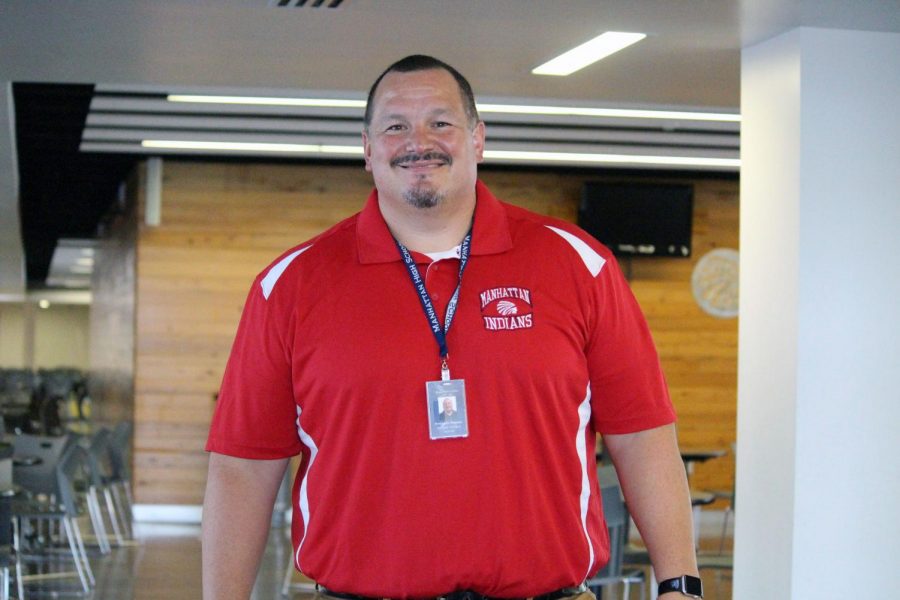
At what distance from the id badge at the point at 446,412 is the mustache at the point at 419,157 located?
1.34 ft

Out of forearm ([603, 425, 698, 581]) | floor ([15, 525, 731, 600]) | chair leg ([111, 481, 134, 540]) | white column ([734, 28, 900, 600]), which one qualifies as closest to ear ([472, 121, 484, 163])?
forearm ([603, 425, 698, 581])

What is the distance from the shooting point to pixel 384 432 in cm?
221

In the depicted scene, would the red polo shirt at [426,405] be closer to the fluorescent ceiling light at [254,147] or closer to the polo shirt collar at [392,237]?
the polo shirt collar at [392,237]

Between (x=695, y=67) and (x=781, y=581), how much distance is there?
2389 mm

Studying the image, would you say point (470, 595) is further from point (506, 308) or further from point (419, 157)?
point (419, 157)

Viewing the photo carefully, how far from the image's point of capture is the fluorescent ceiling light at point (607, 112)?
309 inches

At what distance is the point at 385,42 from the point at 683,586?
3.72 metres

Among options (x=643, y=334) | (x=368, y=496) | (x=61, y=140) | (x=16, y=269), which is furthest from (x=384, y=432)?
(x=16, y=269)

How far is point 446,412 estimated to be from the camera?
2178 mm

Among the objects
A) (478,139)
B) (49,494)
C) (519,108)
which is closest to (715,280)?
(519,108)

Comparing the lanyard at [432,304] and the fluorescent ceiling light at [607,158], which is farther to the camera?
the fluorescent ceiling light at [607,158]

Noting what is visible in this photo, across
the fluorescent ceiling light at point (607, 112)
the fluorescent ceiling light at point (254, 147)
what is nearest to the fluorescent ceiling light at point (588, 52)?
the fluorescent ceiling light at point (607, 112)

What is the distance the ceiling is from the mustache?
2.60 meters

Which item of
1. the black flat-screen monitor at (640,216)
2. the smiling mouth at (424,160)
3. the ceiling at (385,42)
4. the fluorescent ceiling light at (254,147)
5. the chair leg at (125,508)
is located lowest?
the chair leg at (125,508)
